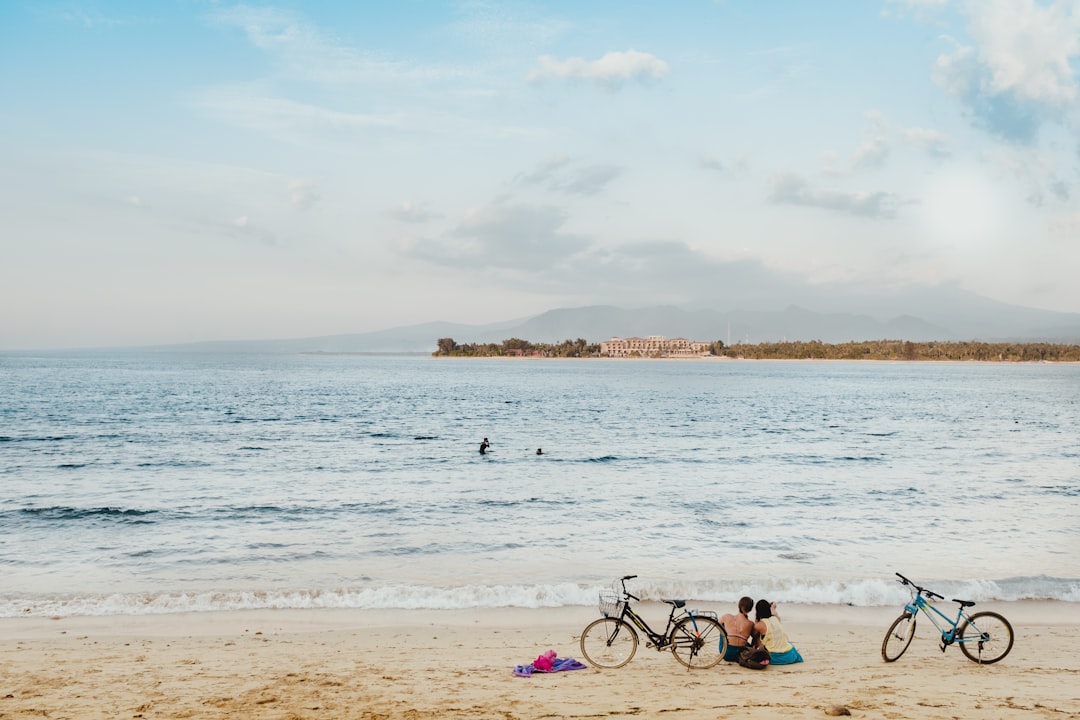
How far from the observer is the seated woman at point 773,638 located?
11.7m

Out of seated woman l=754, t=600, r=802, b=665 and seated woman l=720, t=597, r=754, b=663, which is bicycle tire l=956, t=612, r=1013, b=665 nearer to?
seated woman l=754, t=600, r=802, b=665

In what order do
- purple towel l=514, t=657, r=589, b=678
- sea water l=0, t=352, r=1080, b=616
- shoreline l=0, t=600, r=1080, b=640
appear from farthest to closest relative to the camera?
1. sea water l=0, t=352, r=1080, b=616
2. shoreline l=0, t=600, r=1080, b=640
3. purple towel l=514, t=657, r=589, b=678

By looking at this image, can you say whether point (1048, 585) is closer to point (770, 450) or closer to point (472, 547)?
point (472, 547)

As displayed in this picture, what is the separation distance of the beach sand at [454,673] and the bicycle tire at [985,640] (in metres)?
0.23

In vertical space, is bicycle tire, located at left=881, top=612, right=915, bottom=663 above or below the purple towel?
above

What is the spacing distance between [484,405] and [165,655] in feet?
255

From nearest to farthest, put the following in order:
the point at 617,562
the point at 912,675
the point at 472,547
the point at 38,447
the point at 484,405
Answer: the point at 912,675 < the point at 617,562 < the point at 472,547 < the point at 38,447 < the point at 484,405

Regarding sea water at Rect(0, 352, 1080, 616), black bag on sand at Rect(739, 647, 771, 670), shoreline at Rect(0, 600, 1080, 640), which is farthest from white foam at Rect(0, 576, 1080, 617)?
black bag on sand at Rect(739, 647, 771, 670)

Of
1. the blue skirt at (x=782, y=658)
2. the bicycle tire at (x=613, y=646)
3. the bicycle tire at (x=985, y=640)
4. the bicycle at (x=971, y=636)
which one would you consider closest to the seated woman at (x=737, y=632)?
the blue skirt at (x=782, y=658)

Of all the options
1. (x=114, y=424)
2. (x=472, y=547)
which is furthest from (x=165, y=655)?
(x=114, y=424)

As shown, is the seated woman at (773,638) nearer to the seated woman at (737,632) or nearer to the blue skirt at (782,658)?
the blue skirt at (782,658)

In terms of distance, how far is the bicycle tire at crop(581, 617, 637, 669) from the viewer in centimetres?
1159

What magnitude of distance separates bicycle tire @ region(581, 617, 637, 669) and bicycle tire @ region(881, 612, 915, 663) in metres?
4.27

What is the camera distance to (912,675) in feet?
36.7
